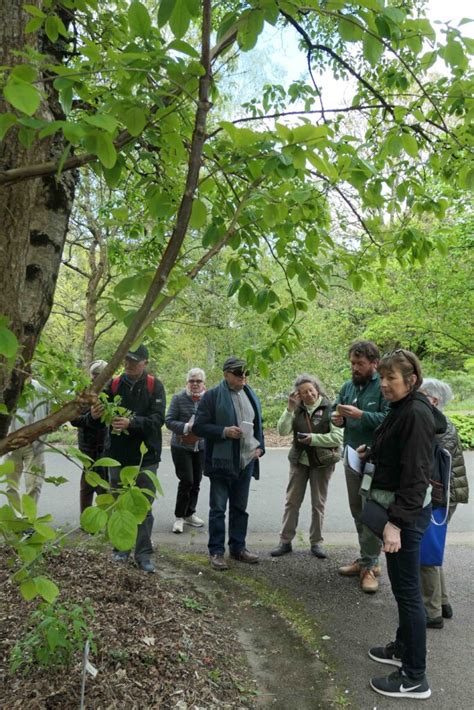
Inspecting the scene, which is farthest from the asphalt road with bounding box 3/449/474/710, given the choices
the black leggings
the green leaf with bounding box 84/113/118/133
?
→ the green leaf with bounding box 84/113/118/133

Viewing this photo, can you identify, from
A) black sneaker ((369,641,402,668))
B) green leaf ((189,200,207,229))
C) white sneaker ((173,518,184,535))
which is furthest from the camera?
white sneaker ((173,518,184,535))

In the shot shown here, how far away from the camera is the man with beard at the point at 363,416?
427 cm

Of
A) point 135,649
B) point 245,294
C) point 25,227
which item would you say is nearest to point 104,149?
point 25,227

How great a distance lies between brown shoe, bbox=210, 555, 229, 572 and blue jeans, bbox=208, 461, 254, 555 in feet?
0.23

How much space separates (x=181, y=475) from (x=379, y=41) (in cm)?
503

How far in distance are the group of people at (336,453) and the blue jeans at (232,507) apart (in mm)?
10

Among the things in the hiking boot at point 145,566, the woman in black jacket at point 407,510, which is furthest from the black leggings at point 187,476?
the woman in black jacket at point 407,510

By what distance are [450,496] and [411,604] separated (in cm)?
113

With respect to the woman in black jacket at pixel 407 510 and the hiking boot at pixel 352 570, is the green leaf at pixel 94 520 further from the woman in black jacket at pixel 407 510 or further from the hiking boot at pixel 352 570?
the hiking boot at pixel 352 570

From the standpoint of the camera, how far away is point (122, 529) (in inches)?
47.4

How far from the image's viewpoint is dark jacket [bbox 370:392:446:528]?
289cm

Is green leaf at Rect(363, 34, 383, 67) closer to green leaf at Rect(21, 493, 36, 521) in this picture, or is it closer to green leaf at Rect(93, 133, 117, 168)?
green leaf at Rect(93, 133, 117, 168)

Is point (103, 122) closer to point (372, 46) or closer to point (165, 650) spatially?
point (372, 46)

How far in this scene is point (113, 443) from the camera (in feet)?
15.4
